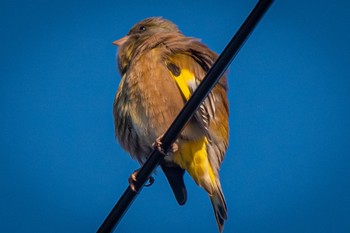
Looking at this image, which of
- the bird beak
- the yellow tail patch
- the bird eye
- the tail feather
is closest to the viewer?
the yellow tail patch

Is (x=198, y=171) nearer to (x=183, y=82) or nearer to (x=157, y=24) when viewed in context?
(x=183, y=82)

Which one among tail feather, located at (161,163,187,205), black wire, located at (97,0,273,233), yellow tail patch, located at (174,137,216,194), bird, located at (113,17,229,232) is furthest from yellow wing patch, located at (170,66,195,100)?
black wire, located at (97,0,273,233)

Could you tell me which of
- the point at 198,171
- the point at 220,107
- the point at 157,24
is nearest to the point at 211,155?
the point at 198,171

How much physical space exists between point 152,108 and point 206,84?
5.65 feet

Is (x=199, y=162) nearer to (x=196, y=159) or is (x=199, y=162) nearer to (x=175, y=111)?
(x=196, y=159)

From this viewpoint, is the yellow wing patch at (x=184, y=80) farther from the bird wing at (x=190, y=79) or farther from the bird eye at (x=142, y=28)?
the bird eye at (x=142, y=28)

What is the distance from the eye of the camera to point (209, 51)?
4.70m

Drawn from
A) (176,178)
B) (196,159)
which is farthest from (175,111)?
(176,178)

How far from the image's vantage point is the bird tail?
14.2 ft

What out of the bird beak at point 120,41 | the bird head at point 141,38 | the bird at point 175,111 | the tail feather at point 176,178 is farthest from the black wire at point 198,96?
the bird beak at point 120,41

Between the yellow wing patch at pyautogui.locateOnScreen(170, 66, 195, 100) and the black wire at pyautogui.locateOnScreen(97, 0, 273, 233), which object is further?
the yellow wing patch at pyautogui.locateOnScreen(170, 66, 195, 100)

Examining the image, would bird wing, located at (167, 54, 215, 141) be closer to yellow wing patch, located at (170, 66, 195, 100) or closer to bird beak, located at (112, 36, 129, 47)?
yellow wing patch, located at (170, 66, 195, 100)

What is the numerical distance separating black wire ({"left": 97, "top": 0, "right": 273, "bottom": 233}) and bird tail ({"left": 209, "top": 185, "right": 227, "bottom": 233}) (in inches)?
52.0

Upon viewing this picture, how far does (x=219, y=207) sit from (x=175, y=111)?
2.54ft
